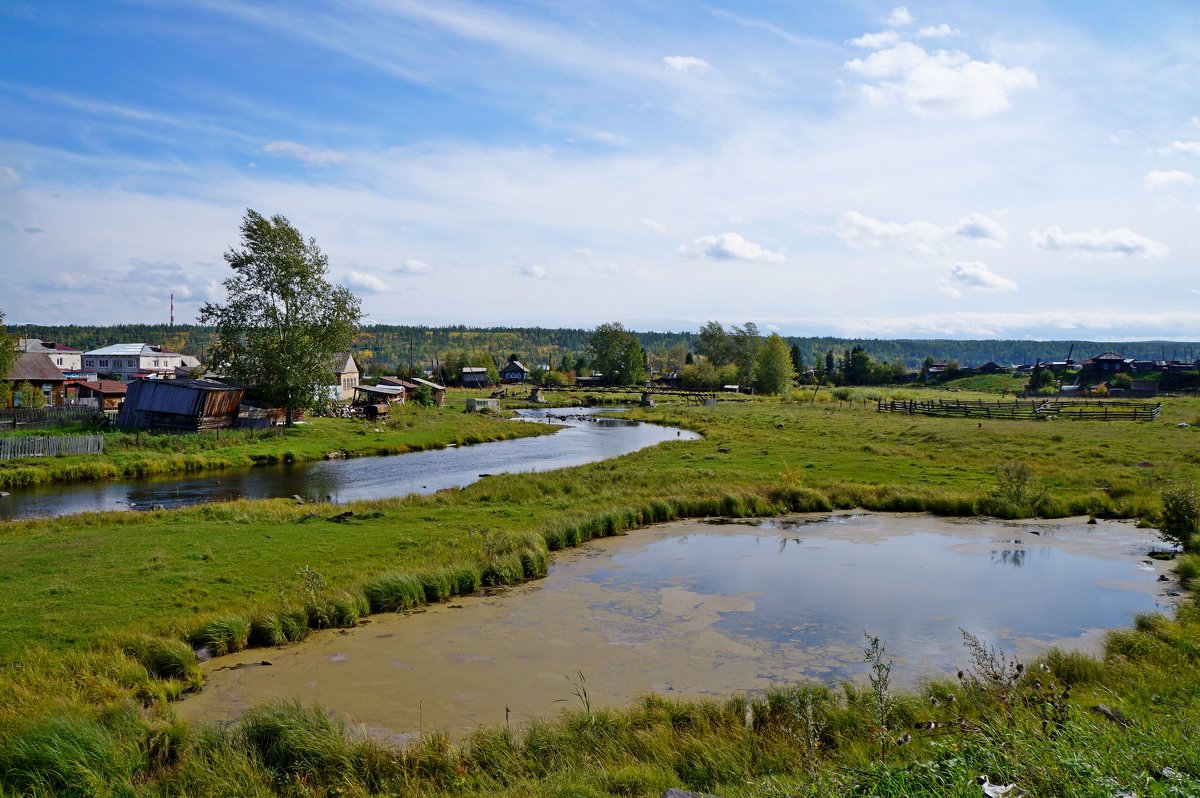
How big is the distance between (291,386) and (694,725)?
46723 millimetres

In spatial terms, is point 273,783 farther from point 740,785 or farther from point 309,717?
point 740,785

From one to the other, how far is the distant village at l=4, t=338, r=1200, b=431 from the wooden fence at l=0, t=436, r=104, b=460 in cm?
717

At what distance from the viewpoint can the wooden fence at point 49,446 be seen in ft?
116

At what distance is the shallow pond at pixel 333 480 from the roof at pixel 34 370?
1359 inches

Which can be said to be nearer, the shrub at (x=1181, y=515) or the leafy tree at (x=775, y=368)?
the shrub at (x=1181, y=515)

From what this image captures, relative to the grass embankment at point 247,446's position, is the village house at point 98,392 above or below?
above

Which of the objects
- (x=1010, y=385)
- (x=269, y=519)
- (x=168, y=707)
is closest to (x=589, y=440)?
(x=269, y=519)

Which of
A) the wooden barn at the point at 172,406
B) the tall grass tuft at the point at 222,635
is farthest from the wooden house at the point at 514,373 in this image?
the tall grass tuft at the point at 222,635

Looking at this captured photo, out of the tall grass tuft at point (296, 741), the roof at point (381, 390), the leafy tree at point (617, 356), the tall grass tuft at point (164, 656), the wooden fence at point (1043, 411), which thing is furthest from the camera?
the leafy tree at point (617, 356)

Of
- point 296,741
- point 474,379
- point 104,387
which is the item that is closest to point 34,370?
point 104,387

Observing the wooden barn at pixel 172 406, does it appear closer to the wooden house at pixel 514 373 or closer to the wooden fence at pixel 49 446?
the wooden fence at pixel 49 446

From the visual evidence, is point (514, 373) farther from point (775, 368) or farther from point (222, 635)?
point (222, 635)

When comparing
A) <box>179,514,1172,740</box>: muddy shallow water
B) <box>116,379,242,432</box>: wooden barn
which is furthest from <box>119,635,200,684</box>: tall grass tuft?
<box>116,379,242,432</box>: wooden barn

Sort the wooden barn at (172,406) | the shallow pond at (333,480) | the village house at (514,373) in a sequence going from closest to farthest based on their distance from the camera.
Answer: the shallow pond at (333,480) < the wooden barn at (172,406) < the village house at (514,373)
